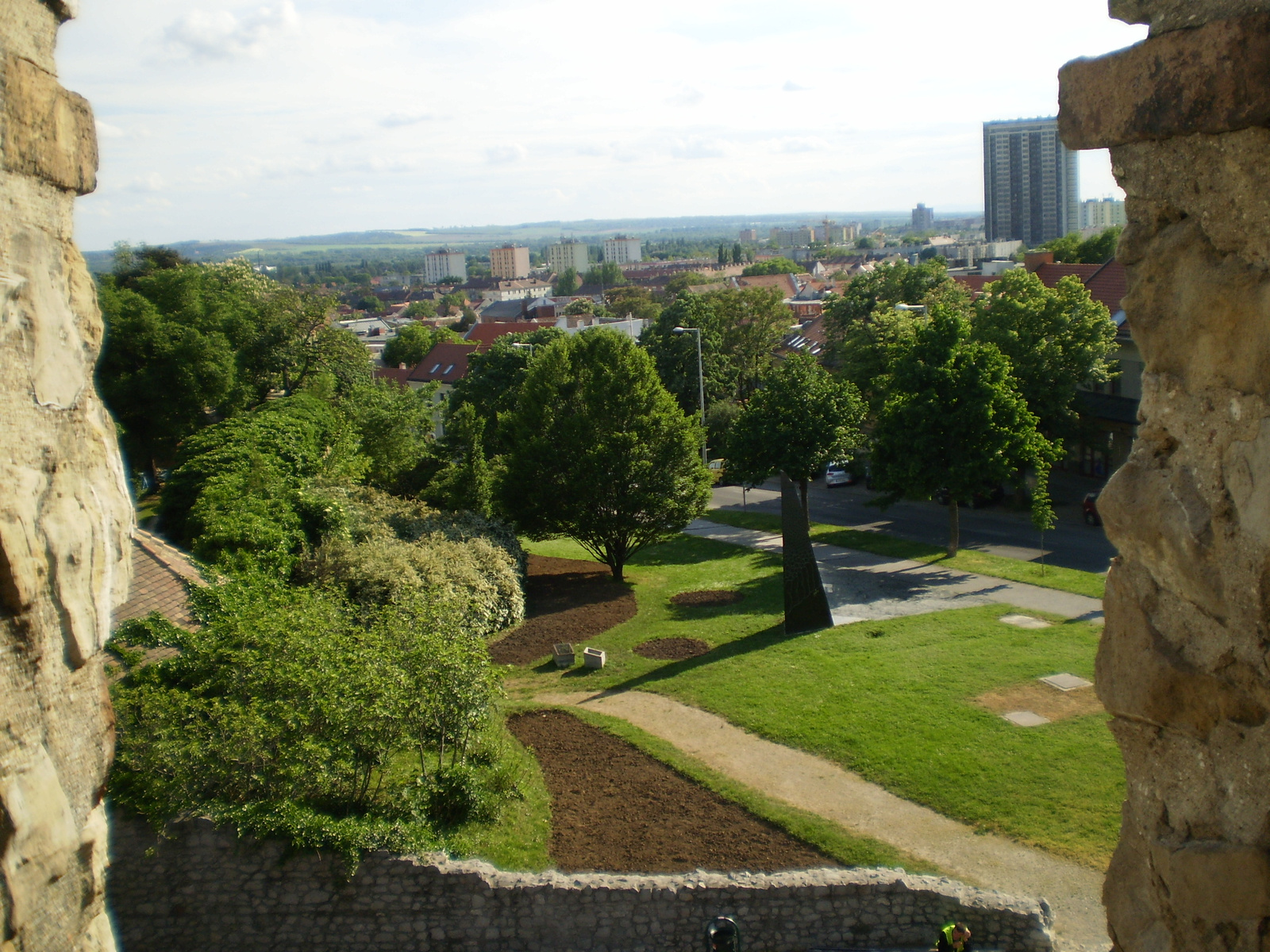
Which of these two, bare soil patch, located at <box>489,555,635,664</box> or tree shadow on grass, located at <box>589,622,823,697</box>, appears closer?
tree shadow on grass, located at <box>589,622,823,697</box>

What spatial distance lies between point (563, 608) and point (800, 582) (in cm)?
677

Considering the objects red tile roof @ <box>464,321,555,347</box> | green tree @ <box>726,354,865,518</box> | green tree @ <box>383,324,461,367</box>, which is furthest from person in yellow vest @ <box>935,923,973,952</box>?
green tree @ <box>383,324,461,367</box>

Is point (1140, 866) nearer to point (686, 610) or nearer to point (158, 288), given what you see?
Result: point (686, 610)

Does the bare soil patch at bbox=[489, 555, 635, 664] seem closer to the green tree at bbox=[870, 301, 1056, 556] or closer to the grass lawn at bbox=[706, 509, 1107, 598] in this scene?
the grass lawn at bbox=[706, 509, 1107, 598]

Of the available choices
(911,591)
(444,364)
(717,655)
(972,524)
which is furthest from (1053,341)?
(444,364)

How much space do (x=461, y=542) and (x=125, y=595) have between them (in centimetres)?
2076

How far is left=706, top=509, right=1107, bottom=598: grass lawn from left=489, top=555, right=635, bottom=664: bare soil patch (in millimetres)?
7418

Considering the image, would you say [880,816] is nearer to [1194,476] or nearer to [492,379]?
[1194,476]

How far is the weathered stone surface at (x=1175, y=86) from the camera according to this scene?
299 cm

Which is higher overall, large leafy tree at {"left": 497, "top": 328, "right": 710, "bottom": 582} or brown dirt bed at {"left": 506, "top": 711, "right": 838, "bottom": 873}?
large leafy tree at {"left": 497, "top": 328, "right": 710, "bottom": 582}

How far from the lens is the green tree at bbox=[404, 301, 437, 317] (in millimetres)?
165125

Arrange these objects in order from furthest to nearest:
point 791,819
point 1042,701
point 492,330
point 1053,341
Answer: point 492,330, point 1053,341, point 1042,701, point 791,819

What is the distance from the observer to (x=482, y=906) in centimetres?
1112

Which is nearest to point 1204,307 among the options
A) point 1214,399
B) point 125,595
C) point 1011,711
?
point 1214,399
